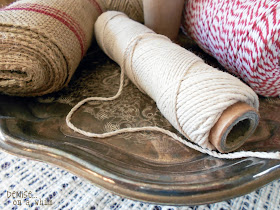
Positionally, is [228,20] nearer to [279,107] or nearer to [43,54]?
[279,107]

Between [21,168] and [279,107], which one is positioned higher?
[279,107]

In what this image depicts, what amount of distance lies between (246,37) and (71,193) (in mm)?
380

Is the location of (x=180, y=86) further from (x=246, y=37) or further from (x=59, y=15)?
(x=59, y=15)

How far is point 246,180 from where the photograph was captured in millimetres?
236

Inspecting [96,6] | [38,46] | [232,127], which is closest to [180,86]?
[232,127]

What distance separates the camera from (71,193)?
1.28 ft

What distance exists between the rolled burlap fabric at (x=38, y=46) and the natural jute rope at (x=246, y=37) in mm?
245

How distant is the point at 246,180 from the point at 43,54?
320mm

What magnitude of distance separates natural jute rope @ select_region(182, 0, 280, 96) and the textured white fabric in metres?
0.18

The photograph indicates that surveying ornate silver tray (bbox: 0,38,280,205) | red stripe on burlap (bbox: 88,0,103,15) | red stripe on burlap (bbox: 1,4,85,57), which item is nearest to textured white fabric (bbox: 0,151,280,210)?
ornate silver tray (bbox: 0,38,280,205)

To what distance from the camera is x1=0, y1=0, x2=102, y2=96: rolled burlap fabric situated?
323 millimetres

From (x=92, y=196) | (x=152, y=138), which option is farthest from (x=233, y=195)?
(x=92, y=196)

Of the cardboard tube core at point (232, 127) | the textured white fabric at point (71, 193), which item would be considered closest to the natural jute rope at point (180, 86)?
the cardboard tube core at point (232, 127)

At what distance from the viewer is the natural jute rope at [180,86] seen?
261 millimetres
